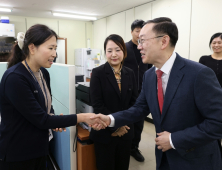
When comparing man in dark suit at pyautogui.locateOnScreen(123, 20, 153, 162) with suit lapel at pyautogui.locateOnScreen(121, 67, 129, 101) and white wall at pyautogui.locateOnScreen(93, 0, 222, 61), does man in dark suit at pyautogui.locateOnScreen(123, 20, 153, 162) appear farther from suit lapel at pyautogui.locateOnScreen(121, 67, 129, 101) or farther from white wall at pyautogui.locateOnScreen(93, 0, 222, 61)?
white wall at pyautogui.locateOnScreen(93, 0, 222, 61)

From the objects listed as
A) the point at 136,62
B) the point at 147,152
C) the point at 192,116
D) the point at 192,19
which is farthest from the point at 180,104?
the point at 192,19

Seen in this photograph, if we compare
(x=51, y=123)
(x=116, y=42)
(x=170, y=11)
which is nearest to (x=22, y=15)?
(x=170, y=11)

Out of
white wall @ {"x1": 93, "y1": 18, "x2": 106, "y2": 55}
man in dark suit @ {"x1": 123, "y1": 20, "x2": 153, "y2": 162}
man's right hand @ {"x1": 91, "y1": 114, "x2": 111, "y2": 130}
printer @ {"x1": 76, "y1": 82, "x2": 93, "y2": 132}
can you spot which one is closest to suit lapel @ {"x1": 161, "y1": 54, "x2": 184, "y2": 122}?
man's right hand @ {"x1": 91, "y1": 114, "x2": 111, "y2": 130}

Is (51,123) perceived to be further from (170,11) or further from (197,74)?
(170,11)

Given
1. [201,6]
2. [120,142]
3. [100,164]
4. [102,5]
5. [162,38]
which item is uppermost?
[102,5]

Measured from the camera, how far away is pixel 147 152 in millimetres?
2980

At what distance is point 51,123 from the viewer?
4.29ft

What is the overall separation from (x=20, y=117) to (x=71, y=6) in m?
4.78

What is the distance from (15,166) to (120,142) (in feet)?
2.90

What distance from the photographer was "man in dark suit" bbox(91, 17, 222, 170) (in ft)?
3.27

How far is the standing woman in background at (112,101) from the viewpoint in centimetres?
169

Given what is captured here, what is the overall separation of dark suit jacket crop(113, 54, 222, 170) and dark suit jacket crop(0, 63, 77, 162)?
2.65ft

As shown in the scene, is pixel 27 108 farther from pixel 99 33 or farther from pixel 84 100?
pixel 99 33

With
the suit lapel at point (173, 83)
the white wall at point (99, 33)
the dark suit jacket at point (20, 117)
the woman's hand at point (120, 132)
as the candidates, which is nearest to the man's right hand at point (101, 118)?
the woman's hand at point (120, 132)
